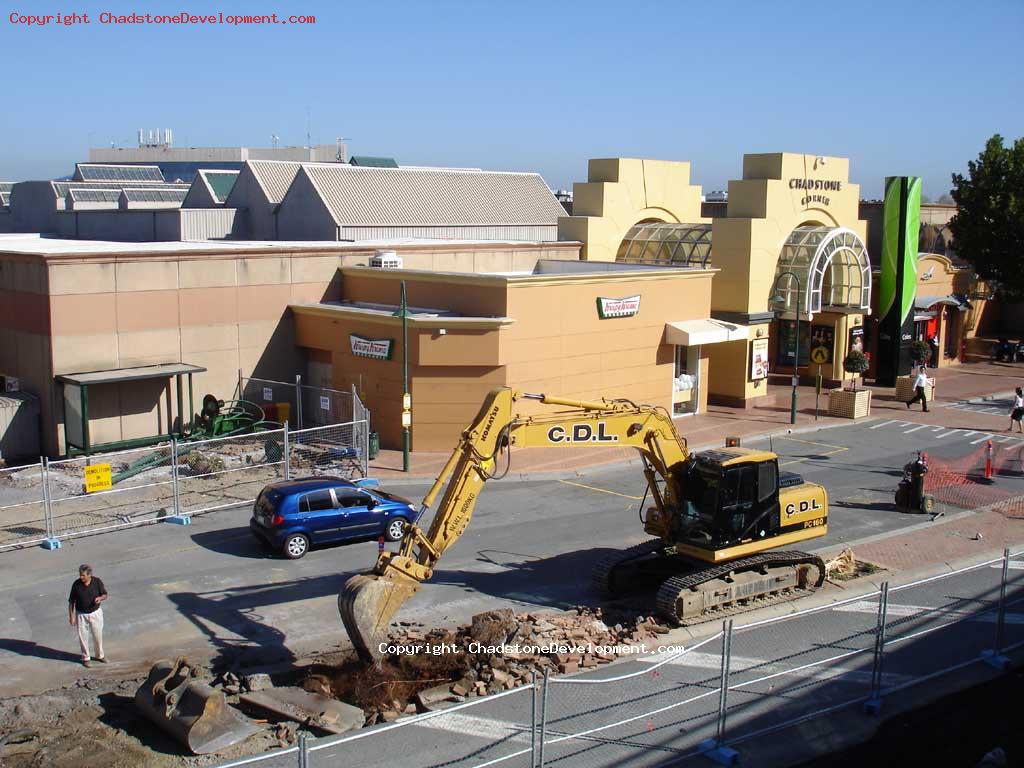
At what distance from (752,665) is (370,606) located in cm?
506

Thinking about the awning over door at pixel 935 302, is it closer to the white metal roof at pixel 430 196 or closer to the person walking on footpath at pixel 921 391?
the person walking on footpath at pixel 921 391

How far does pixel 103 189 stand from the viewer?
Answer: 1871 inches

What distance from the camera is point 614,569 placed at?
1661 cm

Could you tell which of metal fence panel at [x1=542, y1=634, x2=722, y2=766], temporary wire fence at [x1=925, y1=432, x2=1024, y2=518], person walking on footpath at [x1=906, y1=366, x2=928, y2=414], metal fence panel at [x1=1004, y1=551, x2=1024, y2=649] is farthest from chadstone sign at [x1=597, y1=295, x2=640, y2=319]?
metal fence panel at [x1=542, y1=634, x2=722, y2=766]

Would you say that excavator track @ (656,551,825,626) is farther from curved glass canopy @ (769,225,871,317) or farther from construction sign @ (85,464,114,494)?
curved glass canopy @ (769,225,871,317)

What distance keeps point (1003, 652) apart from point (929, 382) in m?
23.7

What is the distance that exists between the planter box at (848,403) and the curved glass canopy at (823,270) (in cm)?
372

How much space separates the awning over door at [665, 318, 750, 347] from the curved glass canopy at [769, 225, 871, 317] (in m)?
3.90

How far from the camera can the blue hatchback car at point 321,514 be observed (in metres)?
18.7

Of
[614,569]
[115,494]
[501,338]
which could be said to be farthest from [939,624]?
[115,494]

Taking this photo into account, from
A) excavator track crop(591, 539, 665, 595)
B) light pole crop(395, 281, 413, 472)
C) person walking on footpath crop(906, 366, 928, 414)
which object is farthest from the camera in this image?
person walking on footpath crop(906, 366, 928, 414)

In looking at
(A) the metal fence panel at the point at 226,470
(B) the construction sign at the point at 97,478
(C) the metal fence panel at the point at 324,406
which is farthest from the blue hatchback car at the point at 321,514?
(C) the metal fence panel at the point at 324,406

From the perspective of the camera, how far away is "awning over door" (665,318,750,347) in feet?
105

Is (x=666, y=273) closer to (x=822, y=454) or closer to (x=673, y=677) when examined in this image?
(x=822, y=454)
